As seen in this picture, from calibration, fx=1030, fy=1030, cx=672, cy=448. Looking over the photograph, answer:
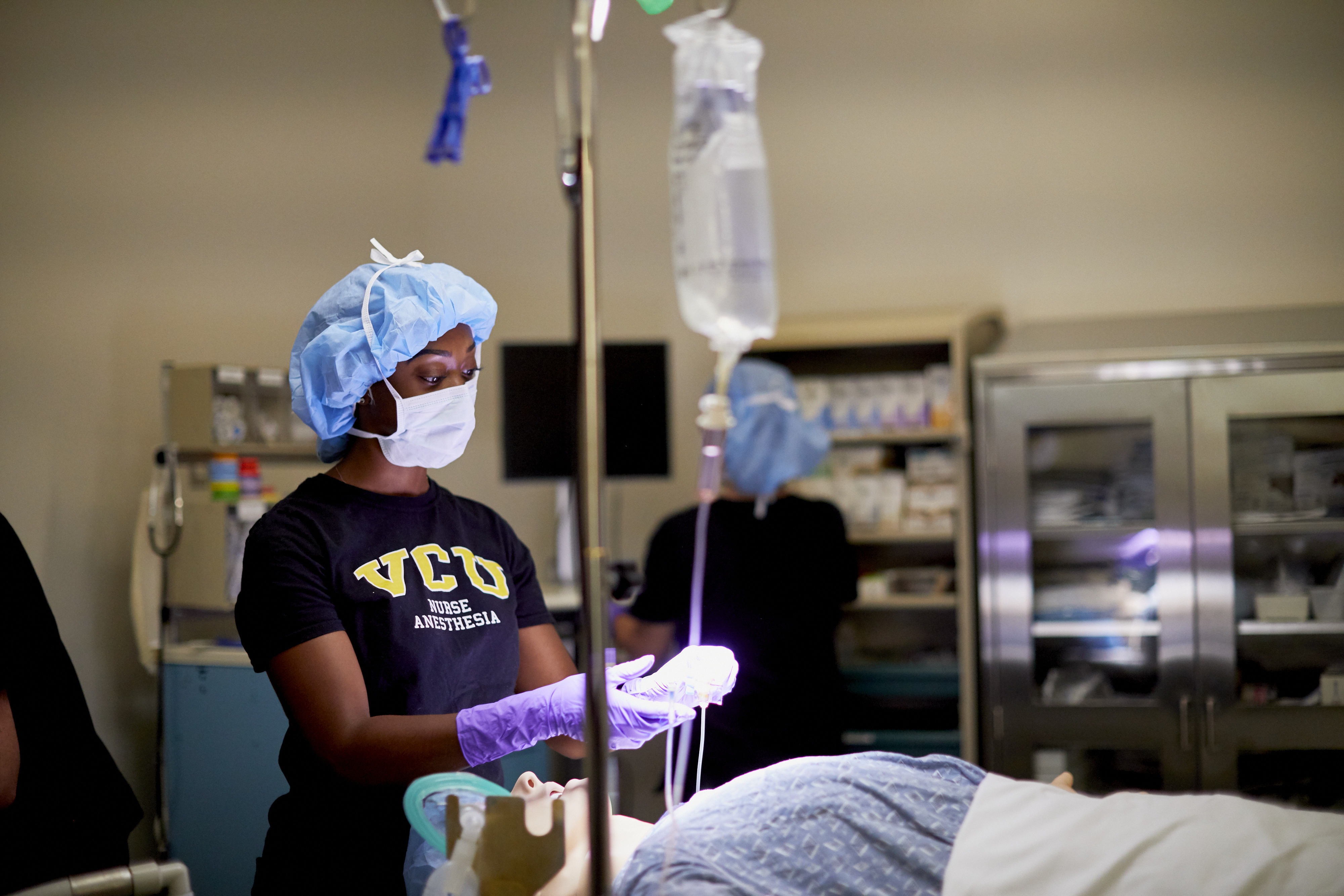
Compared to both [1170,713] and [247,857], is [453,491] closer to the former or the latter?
[247,857]

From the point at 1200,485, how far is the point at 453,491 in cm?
257

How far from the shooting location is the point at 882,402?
344 centimetres

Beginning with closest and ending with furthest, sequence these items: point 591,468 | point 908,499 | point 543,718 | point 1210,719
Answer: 1. point 591,468
2. point 543,718
3. point 1210,719
4. point 908,499

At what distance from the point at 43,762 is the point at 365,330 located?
2.59ft

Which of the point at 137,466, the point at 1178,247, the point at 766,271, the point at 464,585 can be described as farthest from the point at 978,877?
the point at 1178,247

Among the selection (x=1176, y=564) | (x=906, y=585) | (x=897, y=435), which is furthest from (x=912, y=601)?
(x=1176, y=564)

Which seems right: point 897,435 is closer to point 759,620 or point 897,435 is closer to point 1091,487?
point 1091,487

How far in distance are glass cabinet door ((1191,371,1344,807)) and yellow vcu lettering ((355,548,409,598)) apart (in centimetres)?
268

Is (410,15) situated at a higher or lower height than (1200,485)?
higher

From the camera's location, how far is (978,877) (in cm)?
149

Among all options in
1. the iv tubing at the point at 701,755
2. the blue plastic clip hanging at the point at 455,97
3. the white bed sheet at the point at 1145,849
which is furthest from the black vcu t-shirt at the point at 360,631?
the white bed sheet at the point at 1145,849

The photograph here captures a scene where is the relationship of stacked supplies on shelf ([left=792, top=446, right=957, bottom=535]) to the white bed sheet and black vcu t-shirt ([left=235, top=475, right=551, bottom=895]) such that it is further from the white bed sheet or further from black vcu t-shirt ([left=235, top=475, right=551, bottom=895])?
black vcu t-shirt ([left=235, top=475, right=551, bottom=895])

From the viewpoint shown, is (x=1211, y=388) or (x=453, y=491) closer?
(x=453, y=491)

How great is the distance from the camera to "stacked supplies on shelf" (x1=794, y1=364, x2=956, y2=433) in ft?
11.2
